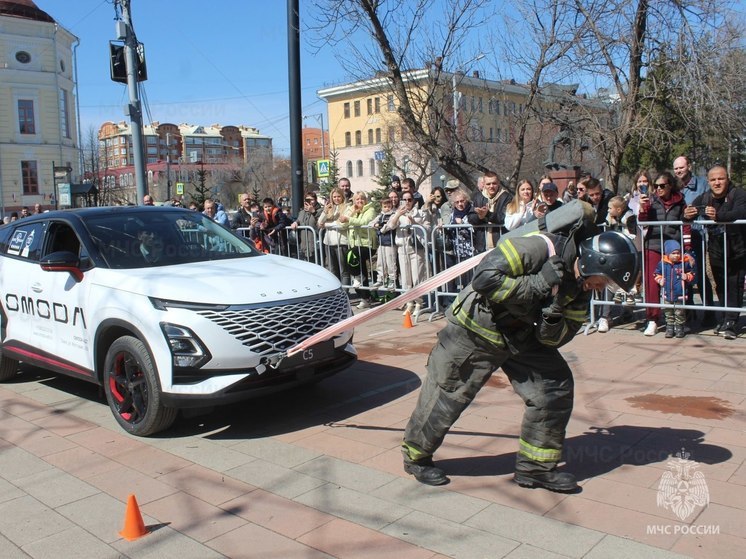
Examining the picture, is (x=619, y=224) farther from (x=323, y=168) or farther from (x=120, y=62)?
(x=323, y=168)

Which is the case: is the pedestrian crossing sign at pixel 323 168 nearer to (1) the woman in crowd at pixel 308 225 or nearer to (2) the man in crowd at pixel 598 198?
(1) the woman in crowd at pixel 308 225

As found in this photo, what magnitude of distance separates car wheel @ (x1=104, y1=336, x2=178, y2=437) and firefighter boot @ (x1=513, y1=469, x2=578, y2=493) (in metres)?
2.69

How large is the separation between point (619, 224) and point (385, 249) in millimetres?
3581

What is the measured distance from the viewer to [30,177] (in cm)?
5856

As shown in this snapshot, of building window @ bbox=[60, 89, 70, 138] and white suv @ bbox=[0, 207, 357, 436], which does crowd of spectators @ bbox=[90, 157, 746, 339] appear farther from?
building window @ bbox=[60, 89, 70, 138]

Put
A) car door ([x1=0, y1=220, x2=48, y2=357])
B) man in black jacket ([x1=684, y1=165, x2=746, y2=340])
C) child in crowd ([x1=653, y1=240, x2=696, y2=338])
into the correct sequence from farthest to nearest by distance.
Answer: child in crowd ([x1=653, y1=240, x2=696, y2=338]) → man in black jacket ([x1=684, y1=165, x2=746, y2=340]) → car door ([x1=0, y1=220, x2=48, y2=357])

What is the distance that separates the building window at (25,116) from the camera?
190 feet

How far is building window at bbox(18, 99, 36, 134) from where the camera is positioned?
57.9m

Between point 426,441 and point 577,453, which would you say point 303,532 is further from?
point 577,453

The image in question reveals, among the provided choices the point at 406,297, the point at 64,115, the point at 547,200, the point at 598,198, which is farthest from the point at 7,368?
the point at 64,115

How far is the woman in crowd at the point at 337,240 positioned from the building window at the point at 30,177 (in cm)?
5455

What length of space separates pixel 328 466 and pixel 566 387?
171 cm

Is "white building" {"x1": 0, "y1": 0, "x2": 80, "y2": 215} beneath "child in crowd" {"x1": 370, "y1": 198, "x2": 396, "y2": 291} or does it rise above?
above

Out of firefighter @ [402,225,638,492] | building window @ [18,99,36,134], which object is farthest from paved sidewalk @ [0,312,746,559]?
building window @ [18,99,36,134]
